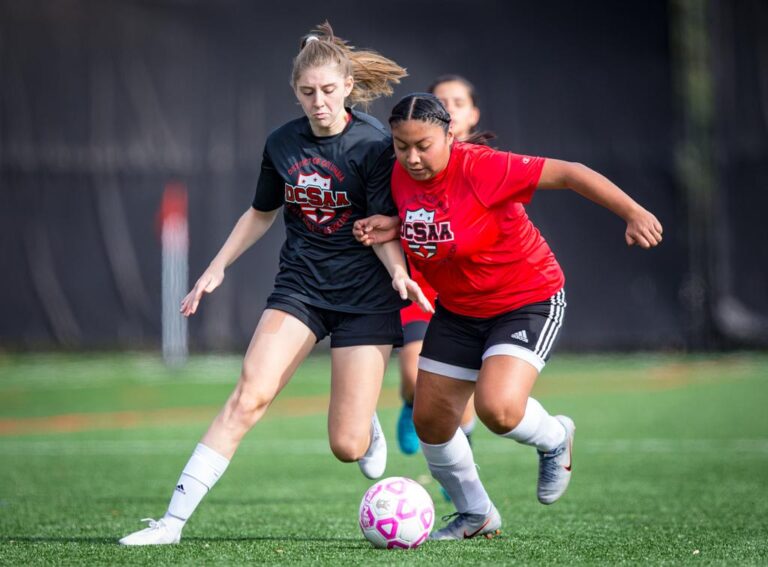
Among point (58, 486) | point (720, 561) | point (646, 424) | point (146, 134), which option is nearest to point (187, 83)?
point (146, 134)

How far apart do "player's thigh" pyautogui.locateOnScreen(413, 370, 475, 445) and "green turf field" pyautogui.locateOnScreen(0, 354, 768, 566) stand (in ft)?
1.55

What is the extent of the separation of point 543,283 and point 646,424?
17.8ft

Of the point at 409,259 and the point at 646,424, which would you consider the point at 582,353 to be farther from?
the point at 409,259

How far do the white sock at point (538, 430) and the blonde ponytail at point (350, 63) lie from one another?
1526 millimetres

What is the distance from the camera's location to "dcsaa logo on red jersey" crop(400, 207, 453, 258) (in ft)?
15.6

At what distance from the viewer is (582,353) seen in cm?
1599

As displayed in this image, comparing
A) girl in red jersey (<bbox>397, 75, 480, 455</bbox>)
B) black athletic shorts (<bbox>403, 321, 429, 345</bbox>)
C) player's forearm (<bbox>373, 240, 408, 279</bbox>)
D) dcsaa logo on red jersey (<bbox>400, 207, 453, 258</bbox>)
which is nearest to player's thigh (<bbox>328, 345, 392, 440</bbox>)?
player's forearm (<bbox>373, 240, 408, 279</bbox>)

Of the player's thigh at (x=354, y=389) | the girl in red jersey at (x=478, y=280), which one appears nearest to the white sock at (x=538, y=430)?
the girl in red jersey at (x=478, y=280)

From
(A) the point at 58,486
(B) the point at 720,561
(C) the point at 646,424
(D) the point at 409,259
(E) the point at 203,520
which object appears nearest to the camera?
(B) the point at 720,561

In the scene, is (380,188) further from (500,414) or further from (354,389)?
(500,414)

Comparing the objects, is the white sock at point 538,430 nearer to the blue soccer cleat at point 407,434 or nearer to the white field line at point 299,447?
the blue soccer cleat at point 407,434

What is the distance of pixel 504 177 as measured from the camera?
475 centimetres

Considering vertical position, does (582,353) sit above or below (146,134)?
below

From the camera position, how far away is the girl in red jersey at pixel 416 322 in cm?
632
